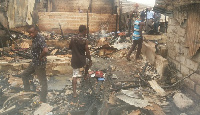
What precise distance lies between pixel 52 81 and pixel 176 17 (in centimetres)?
491

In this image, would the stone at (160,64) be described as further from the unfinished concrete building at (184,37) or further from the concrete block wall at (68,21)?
the concrete block wall at (68,21)

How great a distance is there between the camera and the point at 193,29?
4746mm

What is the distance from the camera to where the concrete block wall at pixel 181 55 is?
4852 mm

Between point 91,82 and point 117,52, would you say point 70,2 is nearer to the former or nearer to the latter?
point 117,52

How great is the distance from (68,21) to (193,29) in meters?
10.1

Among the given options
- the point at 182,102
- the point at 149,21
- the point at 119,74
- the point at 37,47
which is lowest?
the point at 182,102

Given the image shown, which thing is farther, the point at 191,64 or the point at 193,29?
the point at 191,64

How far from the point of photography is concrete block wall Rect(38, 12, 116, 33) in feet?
42.9

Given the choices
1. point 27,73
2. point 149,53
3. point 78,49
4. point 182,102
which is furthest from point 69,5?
point 182,102

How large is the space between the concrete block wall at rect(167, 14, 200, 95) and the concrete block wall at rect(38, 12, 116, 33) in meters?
7.96

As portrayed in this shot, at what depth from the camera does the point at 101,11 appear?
16.7m

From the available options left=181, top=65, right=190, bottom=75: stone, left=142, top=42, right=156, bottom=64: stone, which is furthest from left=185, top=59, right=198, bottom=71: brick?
left=142, top=42, right=156, bottom=64: stone

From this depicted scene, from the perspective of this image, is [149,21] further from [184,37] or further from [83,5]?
[83,5]

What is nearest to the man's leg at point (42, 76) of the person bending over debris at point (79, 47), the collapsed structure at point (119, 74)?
the collapsed structure at point (119, 74)
